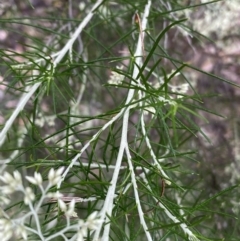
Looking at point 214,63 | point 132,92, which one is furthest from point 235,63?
point 132,92

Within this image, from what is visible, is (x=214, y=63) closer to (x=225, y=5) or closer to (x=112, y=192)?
(x=225, y=5)

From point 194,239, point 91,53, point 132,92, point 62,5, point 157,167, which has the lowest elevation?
point 194,239

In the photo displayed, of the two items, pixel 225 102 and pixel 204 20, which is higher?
pixel 204 20

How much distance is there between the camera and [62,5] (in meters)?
1.89

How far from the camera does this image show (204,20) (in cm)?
201

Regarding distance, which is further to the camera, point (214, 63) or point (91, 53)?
point (214, 63)

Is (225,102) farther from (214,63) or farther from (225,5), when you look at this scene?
(225,5)

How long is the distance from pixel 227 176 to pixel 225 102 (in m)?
0.42

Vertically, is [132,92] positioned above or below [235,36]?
below

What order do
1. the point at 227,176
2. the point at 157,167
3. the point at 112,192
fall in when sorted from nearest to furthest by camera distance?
the point at 112,192 < the point at 157,167 < the point at 227,176

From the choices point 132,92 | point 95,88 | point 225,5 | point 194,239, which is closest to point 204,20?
point 225,5

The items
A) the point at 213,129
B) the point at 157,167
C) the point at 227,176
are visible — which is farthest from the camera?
the point at 213,129

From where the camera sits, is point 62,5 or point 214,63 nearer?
point 62,5

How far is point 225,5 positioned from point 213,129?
21.4 inches
